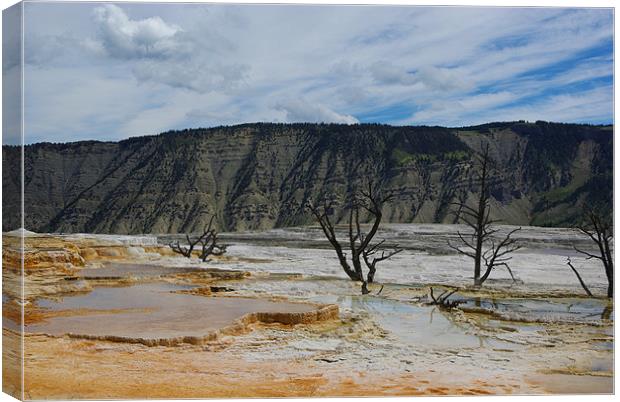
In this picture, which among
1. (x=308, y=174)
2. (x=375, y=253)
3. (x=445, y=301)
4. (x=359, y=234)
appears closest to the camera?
(x=445, y=301)

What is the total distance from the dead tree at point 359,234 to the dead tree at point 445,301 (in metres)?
0.86

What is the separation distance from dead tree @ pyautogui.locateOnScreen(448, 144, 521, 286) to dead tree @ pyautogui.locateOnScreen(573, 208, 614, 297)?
0.92 meters

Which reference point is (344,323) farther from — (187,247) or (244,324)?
(187,247)

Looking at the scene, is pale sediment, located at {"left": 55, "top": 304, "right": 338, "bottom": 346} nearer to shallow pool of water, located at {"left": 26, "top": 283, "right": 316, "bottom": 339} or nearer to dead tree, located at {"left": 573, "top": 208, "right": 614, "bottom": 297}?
shallow pool of water, located at {"left": 26, "top": 283, "right": 316, "bottom": 339}

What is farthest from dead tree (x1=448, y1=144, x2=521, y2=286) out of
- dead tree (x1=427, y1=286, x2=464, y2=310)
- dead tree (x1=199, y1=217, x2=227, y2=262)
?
dead tree (x1=199, y1=217, x2=227, y2=262)

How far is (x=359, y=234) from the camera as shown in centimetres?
1231

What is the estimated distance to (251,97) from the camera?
11352 mm

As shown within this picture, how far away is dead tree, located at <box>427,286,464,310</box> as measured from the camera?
11.8m

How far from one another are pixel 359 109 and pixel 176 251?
3.31 meters

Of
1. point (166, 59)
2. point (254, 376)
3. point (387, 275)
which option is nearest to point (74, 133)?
point (166, 59)

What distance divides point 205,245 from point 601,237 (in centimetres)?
523

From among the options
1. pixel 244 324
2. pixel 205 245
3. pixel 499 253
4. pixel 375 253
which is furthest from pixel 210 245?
pixel 499 253

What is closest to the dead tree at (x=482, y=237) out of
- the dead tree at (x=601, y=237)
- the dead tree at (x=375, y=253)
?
the dead tree at (x=375, y=253)

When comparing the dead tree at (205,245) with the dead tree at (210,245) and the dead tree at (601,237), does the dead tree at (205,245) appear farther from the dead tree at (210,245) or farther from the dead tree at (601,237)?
the dead tree at (601,237)
